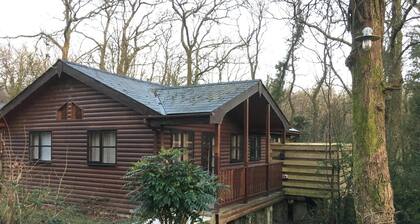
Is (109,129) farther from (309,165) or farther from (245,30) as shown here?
(245,30)

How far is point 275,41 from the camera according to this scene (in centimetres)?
3036

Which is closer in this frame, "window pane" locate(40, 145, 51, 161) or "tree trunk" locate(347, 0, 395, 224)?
"tree trunk" locate(347, 0, 395, 224)

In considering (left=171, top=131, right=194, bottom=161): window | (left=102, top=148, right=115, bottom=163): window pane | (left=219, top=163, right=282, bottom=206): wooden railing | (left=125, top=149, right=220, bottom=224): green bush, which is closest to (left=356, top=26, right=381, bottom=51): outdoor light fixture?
(left=125, top=149, right=220, bottom=224): green bush

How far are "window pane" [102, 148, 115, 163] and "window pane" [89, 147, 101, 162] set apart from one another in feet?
0.79

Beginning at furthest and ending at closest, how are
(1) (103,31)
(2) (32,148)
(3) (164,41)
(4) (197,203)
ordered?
(3) (164,41), (1) (103,31), (2) (32,148), (4) (197,203)

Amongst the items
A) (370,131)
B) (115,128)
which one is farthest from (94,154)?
(370,131)

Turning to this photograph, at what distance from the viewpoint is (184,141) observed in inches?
474

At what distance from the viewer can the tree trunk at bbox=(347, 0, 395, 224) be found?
684 cm

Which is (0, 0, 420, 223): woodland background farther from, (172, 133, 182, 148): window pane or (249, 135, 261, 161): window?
(172, 133, 182, 148): window pane

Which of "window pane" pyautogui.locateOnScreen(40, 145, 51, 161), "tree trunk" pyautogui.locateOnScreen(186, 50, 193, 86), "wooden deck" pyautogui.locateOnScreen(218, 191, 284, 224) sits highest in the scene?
"tree trunk" pyautogui.locateOnScreen(186, 50, 193, 86)

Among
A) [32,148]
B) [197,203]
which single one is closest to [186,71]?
[32,148]

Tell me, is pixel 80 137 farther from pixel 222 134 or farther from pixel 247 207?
pixel 247 207

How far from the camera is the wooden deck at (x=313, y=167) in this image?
11320mm

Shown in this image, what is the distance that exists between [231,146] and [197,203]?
757 cm
